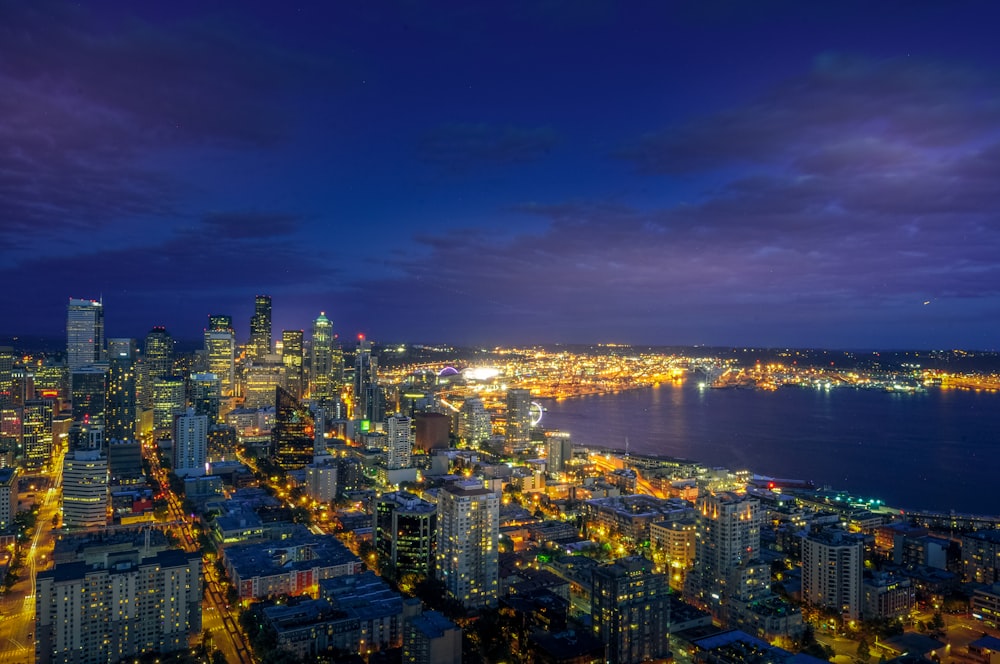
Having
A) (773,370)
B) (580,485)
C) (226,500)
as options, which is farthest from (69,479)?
(773,370)

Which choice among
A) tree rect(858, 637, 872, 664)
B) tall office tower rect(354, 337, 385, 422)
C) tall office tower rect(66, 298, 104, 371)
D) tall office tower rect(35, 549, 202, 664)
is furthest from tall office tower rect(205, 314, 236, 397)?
tree rect(858, 637, 872, 664)

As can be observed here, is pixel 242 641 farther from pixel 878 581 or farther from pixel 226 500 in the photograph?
pixel 878 581

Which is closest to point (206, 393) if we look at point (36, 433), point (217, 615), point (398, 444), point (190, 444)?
point (36, 433)

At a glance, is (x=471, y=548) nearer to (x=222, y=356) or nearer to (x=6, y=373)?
(x=6, y=373)

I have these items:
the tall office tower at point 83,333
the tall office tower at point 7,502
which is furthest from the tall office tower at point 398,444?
the tall office tower at point 83,333

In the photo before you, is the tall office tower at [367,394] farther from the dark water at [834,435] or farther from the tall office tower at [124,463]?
the tall office tower at [124,463]

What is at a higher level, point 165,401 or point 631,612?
point 165,401
